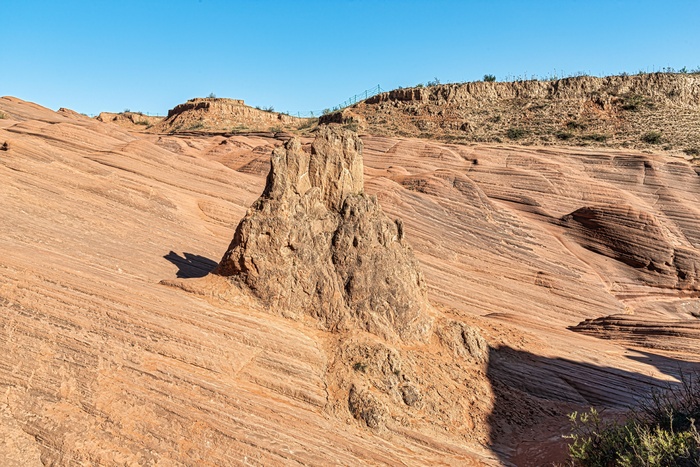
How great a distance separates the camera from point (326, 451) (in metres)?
8.39

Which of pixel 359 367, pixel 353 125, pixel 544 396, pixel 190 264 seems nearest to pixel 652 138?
pixel 353 125

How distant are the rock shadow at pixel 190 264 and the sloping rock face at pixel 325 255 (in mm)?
2775

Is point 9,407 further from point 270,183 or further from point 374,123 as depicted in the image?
point 374,123

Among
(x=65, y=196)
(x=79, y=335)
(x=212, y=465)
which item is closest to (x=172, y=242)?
(x=65, y=196)

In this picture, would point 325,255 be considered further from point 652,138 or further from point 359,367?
point 652,138

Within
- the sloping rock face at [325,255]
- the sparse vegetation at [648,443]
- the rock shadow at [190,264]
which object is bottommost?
the sparse vegetation at [648,443]

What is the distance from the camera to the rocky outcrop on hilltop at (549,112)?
54031 mm

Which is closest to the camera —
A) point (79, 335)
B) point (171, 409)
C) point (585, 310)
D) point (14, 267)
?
point (171, 409)

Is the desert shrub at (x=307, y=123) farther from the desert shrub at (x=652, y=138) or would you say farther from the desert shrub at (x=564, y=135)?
the desert shrub at (x=652, y=138)

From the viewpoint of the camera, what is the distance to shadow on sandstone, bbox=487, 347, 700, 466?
1048 centimetres

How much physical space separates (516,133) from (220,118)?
36.9 meters

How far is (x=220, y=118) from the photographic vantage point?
69562 millimetres

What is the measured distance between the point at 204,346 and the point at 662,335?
15809 millimetres

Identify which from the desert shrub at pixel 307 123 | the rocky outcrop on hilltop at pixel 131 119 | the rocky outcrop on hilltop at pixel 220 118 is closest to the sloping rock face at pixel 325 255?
the rocky outcrop on hilltop at pixel 220 118
